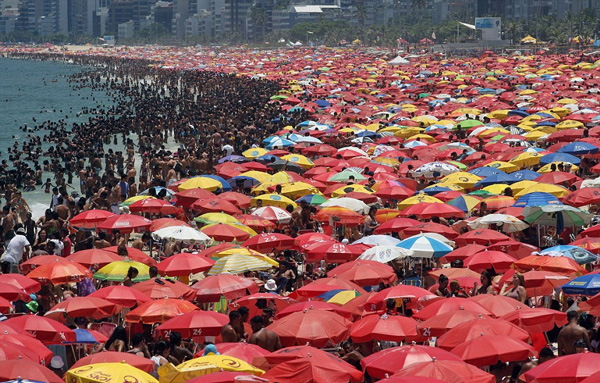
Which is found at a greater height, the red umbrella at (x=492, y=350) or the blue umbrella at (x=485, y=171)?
the blue umbrella at (x=485, y=171)

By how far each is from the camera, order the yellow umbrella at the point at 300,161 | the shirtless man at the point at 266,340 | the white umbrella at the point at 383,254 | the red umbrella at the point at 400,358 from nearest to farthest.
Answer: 1. the red umbrella at the point at 400,358
2. the shirtless man at the point at 266,340
3. the white umbrella at the point at 383,254
4. the yellow umbrella at the point at 300,161

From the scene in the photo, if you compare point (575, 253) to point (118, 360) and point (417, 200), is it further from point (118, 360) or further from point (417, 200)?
point (118, 360)

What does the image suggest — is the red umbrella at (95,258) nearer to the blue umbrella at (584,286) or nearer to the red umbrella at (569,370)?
the blue umbrella at (584,286)

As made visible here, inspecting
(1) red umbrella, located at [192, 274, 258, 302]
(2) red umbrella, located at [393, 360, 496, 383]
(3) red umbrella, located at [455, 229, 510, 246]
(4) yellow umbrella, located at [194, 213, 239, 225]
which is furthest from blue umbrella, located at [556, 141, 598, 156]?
(2) red umbrella, located at [393, 360, 496, 383]

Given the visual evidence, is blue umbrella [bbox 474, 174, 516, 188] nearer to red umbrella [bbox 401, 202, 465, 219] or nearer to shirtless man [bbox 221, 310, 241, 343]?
red umbrella [bbox 401, 202, 465, 219]

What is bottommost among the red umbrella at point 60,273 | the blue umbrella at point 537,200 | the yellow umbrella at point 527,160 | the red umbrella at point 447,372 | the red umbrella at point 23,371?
the red umbrella at point 60,273

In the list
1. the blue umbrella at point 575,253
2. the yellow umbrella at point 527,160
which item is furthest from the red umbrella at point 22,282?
the yellow umbrella at point 527,160
